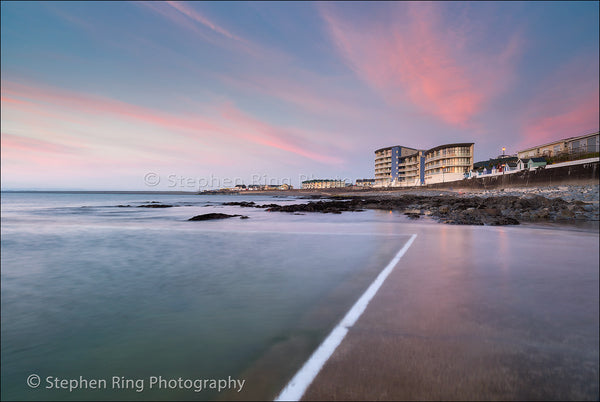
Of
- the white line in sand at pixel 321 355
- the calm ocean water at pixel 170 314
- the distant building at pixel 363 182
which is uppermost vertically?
the distant building at pixel 363 182

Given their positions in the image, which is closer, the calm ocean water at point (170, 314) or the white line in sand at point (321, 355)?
the white line in sand at point (321, 355)

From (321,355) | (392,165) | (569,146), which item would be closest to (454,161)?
(569,146)

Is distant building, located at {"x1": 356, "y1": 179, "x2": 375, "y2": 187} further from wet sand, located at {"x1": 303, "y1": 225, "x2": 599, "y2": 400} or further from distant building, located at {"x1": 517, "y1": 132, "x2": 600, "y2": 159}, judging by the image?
wet sand, located at {"x1": 303, "y1": 225, "x2": 599, "y2": 400}

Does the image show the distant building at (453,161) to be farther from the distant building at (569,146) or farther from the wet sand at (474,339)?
the wet sand at (474,339)

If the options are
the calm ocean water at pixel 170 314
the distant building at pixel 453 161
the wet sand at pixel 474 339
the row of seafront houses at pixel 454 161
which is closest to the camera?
the wet sand at pixel 474 339

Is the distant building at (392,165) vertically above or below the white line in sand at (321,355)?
above

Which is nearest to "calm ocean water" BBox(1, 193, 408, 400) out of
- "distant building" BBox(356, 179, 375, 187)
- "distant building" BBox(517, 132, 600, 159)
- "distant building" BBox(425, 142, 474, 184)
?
"distant building" BBox(517, 132, 600, 159)

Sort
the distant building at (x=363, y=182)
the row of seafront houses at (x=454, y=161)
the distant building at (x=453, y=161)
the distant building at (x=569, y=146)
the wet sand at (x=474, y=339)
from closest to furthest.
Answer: the wet sand at (x=474, y=339) < the distant building at (x=569, y=146) < the row of seafront houses at (x=454, y=161) < the distant building at (x=453, y=161) < the distant building at (x=363, y=182)

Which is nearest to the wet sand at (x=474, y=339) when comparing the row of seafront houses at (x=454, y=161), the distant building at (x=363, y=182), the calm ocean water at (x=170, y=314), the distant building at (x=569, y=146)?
the calm ocean water at (x=170, y=314)

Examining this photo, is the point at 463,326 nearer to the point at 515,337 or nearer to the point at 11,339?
the point at 515,337

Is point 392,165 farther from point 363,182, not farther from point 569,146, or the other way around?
point 569,146

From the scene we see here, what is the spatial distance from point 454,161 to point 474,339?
287ft

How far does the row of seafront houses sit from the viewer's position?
4775 cm

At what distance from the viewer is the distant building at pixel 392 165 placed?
4466 inches
